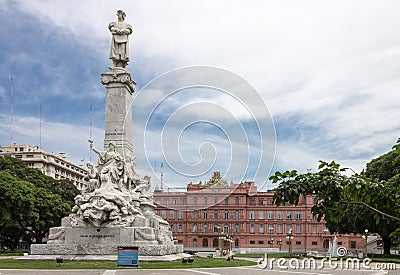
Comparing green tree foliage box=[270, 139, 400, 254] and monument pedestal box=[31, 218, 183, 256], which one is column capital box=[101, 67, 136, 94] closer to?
monument pedestal box=[31, 218, 183, 256]

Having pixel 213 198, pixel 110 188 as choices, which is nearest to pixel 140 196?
pixel 110 188

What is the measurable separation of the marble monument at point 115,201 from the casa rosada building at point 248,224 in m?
62.6

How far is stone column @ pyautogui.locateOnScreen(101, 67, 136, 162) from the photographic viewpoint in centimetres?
3381

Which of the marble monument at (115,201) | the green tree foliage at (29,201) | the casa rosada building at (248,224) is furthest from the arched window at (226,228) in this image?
the marble monument at (115,201)

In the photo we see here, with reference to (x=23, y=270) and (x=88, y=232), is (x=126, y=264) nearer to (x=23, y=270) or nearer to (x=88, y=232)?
(x=23, y=270)

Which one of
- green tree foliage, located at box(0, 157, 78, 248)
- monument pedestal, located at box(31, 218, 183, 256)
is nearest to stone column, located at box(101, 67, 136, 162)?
monument pedestal, located at box(31, 218, 183, 256)

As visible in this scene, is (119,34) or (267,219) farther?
(267,219)

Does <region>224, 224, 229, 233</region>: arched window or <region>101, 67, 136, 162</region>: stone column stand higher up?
<region>101, 67, 136, 162</region>: stone column

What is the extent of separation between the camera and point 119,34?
118ft

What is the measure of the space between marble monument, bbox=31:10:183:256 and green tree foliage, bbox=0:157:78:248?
697 inches

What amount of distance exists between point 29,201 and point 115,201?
75.9 ft

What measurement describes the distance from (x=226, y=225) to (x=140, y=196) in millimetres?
71403

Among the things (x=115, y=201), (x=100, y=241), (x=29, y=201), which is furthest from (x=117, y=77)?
(x=29, y=201)

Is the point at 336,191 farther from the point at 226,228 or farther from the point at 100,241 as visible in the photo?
the point at 226,228
